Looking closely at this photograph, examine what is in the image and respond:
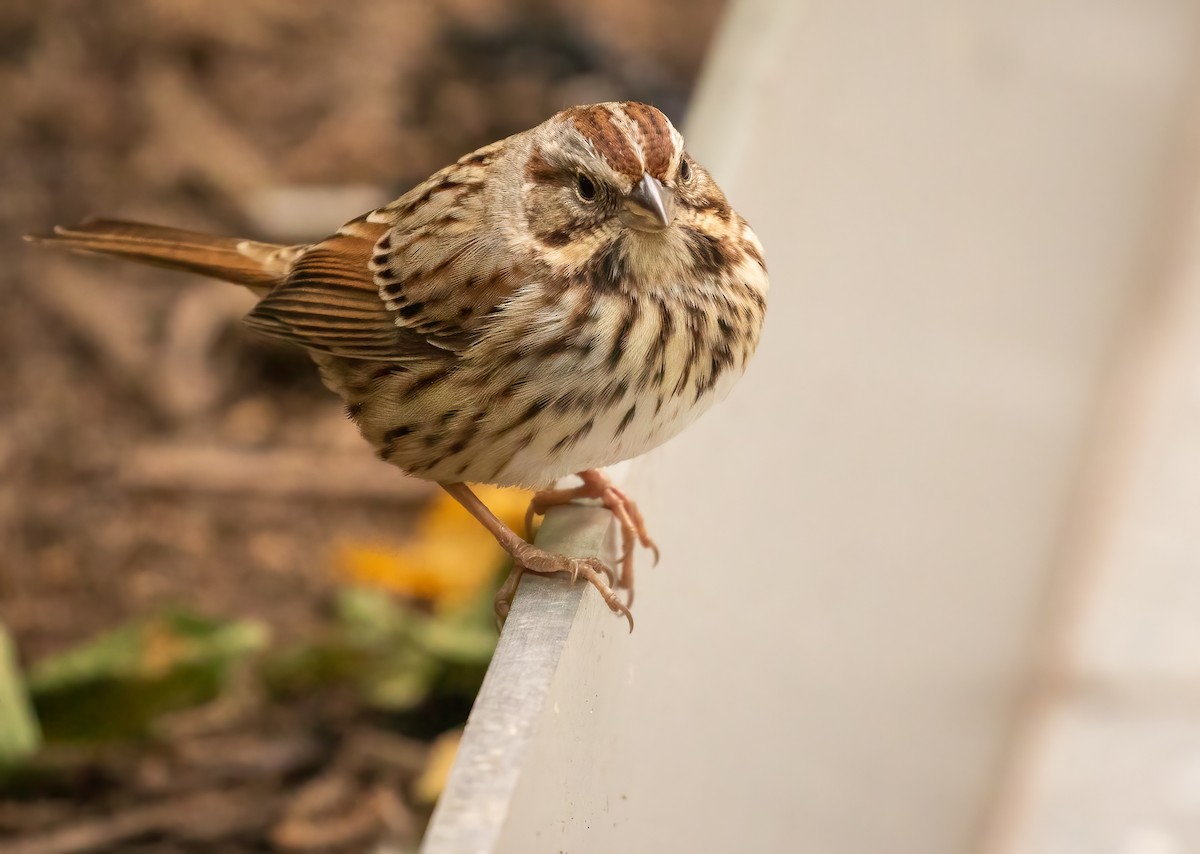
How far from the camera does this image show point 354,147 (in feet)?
14.3

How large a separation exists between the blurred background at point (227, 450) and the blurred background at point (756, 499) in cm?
1

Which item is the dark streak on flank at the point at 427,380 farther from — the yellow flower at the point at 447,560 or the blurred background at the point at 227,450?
the yellow flower at the point at 447,560

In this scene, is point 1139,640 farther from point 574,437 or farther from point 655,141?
point 655,141

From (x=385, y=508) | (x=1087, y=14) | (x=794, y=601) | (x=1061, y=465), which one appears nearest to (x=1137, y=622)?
(x=1061, y=465)

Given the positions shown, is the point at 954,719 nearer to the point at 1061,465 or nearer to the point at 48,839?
the point at 1061,465

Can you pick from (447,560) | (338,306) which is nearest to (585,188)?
(338,306)

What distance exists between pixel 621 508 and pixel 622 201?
0.45 meters

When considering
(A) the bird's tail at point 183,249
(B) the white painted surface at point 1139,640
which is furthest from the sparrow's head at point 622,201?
(B) the white painted surface at point 1139,640

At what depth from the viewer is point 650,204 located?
1.99 m

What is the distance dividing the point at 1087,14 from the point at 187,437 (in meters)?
2.23

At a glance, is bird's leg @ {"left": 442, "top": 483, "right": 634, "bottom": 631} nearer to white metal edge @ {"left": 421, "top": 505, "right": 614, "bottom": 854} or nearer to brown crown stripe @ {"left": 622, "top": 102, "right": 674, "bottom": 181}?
white metal edge @ {"left": 421, "top": 505, "right": 614, "bottom": 854}

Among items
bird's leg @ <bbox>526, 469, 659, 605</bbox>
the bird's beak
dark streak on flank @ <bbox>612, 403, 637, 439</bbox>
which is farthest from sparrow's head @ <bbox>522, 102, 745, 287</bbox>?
bird's leg @ <bbox>526, 469, 659, 605</bbox>

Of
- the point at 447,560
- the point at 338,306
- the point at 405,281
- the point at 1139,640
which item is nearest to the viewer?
the point at 405,281

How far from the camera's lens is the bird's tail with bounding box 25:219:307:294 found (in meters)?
2.69
